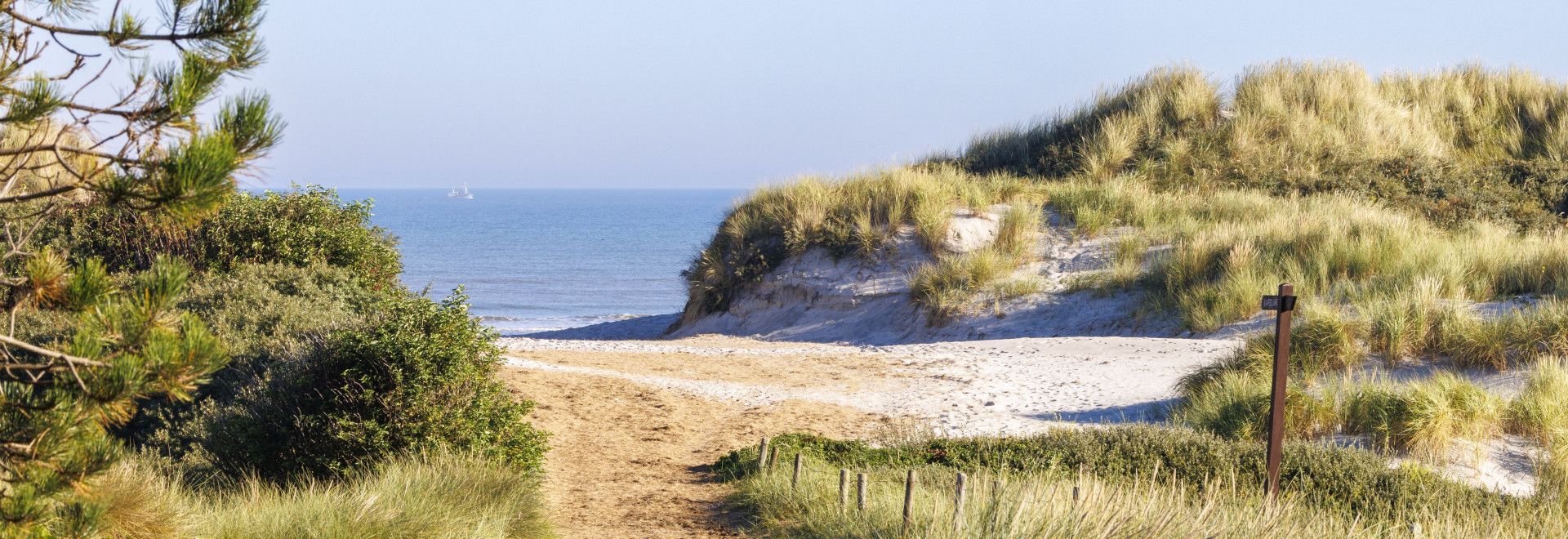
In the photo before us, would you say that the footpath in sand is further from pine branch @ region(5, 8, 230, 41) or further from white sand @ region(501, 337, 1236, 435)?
pine branch @ region(5, 8, 230, 41)


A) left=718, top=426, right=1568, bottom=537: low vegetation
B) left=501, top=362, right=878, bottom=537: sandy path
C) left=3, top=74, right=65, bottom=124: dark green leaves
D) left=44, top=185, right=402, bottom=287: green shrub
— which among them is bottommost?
left=501, top=362, right=878, bottom=537: sandy path

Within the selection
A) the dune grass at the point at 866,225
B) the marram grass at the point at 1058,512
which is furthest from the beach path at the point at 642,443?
the dune grass at the point at 866,225

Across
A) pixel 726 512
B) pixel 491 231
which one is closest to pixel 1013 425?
A: pixel 726 512

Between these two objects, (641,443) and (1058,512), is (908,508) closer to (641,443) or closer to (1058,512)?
(1058,512)

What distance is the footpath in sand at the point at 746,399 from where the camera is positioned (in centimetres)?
805

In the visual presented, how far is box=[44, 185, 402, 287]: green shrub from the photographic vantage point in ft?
42.7

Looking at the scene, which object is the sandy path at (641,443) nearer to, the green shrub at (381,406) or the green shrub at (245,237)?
the green shrub at (381,406)

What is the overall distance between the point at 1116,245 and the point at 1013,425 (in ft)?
30.0

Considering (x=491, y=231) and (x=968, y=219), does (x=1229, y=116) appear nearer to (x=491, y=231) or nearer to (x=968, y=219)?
(x=968, y=219)

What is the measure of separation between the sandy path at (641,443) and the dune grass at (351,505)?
0.51 meters

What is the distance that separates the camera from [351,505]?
5980 mm

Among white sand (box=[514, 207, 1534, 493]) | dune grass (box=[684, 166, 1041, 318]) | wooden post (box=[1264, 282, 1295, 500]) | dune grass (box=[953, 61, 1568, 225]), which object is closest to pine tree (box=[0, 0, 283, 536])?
wooden post (box=[1264, 282, 1295, 500])

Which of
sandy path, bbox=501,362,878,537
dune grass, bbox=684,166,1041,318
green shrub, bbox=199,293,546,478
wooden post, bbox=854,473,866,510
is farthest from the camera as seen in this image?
dune grass, bbox=684,166,1041,318

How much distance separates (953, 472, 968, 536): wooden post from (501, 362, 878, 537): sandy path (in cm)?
201
